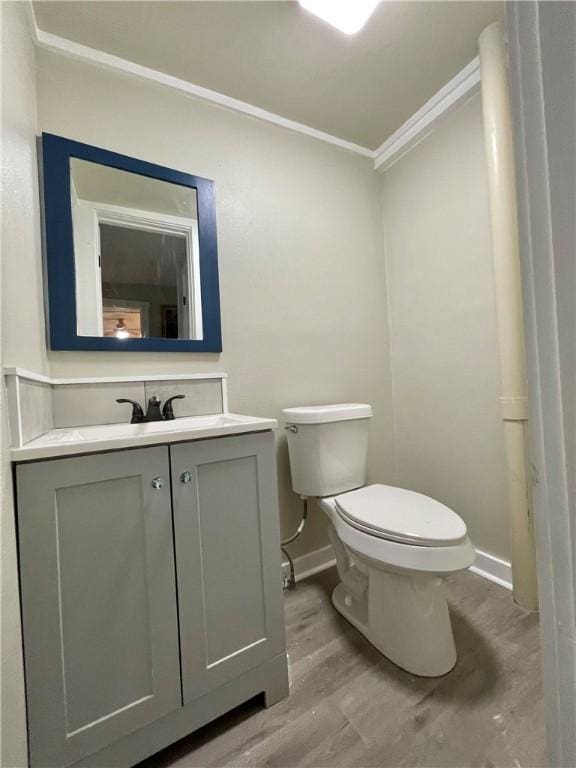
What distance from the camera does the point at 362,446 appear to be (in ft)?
4.67

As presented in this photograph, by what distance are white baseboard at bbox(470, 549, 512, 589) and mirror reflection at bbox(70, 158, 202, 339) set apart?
161cm

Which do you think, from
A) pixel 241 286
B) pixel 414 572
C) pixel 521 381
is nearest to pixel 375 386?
pixel 521 381

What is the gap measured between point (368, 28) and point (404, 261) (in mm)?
932

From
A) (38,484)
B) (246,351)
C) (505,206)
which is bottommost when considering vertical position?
(38,484)

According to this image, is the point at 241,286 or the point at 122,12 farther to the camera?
the point at 241,286

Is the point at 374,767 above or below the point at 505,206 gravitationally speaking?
below

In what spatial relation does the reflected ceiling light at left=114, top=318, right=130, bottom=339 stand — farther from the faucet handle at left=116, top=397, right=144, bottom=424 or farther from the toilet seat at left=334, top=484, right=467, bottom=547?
the toilet seat at left=334, top=484, right=467, bottom=547

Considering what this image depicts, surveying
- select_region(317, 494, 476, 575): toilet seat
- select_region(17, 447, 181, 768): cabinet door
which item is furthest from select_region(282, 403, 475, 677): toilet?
select_region(17, 447, 181, 768): cabinet door

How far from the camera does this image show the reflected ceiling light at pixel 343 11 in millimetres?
1067

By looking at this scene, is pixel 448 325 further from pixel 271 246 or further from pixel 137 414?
pixel 137 414

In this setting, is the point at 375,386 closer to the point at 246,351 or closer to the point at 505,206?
the point at 246,351

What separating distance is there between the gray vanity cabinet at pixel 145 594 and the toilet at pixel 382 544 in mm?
339

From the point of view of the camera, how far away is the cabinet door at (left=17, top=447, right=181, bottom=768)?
26.3 inches

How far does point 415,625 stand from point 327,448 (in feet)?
2.09
